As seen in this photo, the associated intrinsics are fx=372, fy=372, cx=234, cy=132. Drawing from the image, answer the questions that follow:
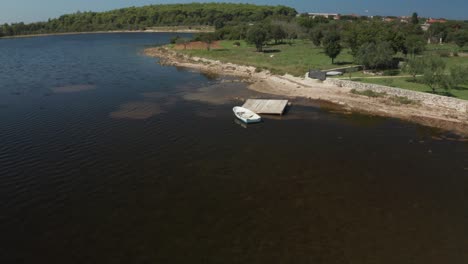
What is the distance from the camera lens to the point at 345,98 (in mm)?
54719

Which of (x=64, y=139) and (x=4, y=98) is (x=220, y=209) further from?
(x=4, y=98)

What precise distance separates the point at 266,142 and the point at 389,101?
75.0ft

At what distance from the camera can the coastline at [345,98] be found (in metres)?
44.8

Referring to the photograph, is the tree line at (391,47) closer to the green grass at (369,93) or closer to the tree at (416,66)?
the tree at (416,66)

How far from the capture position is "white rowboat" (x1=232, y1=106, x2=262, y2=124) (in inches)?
1761

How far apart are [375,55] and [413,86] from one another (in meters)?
12.2

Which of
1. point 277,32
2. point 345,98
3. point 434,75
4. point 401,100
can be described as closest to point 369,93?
point 345,98

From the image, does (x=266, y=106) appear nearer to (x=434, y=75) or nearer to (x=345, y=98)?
(x=345, y=98)

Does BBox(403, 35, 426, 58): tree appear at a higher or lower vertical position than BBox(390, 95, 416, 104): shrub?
higher

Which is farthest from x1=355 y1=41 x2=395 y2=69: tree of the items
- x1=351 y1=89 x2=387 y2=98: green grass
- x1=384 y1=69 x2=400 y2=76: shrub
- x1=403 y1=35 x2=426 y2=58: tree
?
x1=351 y1=89 x2=387 y2=98: green grass

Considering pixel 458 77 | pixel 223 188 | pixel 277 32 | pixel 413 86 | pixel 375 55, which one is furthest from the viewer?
pixel 277 32

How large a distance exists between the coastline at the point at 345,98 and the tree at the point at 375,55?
34.2ft

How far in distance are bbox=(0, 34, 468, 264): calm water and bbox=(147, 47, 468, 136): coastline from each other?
3.02 meters

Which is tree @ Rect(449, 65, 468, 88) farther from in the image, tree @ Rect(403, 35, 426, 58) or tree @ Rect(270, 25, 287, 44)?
tree @ Rect(270, 25, 287, 44)
